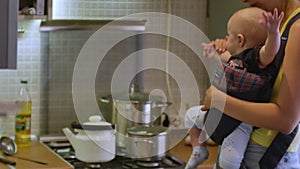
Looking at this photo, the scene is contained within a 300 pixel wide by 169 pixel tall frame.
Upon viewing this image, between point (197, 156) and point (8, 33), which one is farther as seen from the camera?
→ point (197, 156)

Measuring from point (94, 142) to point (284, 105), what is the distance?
43.9 inches

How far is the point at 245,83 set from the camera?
151cm

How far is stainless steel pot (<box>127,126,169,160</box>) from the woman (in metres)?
0.87

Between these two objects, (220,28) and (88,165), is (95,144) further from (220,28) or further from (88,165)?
(220,28)

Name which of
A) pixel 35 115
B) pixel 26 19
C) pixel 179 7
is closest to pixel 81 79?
pixel 35 115

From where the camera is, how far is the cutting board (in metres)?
2.23

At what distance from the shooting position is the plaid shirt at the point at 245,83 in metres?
1.48

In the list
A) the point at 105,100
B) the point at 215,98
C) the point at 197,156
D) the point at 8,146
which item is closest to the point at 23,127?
the point at 8,146

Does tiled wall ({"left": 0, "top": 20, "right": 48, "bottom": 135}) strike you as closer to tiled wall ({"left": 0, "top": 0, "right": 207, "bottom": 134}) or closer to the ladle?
tiled wall ({"left": 0, "top": 0, "right": 207, "bottom": 134})

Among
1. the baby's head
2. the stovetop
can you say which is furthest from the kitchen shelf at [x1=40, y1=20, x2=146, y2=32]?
the baby's head

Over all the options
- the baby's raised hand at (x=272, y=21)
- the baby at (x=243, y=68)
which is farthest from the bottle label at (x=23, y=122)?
the baby's raised hand at (x=272, y=21)

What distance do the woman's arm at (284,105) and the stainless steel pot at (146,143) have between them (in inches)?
38.3

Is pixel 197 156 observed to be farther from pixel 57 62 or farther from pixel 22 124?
pixel 57 62

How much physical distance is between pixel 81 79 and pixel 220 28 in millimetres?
A: 740
